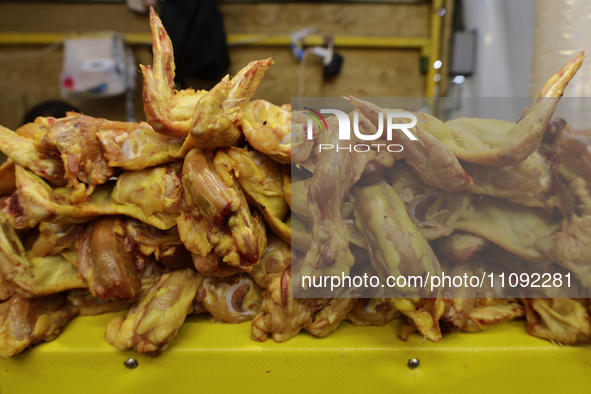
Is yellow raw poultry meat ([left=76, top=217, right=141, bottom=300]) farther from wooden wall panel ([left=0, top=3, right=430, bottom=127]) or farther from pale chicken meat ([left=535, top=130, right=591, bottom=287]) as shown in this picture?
wooden wall panel ([left=0, top=3, right=430, bottom=127])

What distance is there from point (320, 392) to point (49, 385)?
71 cm

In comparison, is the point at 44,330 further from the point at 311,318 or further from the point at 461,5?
the point at 461,5

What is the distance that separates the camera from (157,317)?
0.92 metres

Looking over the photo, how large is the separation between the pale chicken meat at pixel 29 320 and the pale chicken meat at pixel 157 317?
0.17m

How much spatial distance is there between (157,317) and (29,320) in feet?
1.14

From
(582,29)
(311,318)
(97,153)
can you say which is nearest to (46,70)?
(97,153)

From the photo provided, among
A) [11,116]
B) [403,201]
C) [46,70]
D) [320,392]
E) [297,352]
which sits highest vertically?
[46,70]

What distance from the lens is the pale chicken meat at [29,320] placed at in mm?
912

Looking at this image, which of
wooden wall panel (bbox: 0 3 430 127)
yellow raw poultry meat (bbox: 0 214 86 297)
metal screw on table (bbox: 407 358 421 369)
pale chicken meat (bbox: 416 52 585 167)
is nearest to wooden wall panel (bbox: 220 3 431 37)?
wooden wall panel (bbox: 0 3 430 127)

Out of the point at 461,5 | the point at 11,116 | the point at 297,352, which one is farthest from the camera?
the point at 11,116

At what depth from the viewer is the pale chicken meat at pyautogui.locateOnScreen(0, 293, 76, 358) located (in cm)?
91

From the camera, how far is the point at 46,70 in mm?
2719

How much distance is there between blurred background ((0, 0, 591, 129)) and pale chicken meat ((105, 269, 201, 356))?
1896 mm

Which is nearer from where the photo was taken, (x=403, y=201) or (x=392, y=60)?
(x=403, y=201)
